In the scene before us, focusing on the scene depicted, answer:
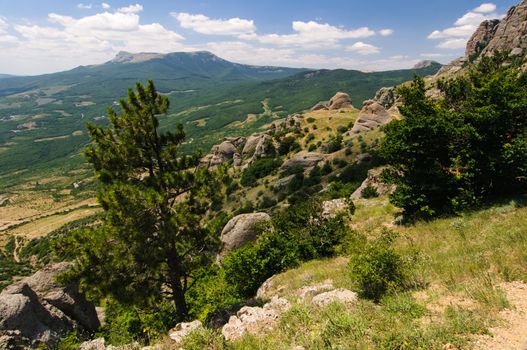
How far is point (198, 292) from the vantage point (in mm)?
19484

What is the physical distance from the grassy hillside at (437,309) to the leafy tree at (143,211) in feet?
20.5

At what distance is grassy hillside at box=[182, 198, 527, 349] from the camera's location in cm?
636

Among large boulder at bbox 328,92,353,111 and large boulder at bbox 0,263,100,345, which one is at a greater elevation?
large boulder at bbox 328,92,353,111

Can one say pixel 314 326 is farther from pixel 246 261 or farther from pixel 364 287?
pixel 246 261

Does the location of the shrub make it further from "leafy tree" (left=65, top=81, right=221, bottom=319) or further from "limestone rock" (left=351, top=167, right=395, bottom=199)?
"leafy tree" (left=65, top=81, right=221, bottom=319)

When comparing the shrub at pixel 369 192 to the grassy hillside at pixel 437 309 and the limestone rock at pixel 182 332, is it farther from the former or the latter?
the limestone rock at pixel 182 332

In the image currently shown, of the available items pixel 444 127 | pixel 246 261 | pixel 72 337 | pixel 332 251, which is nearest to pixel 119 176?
pixel 246 261

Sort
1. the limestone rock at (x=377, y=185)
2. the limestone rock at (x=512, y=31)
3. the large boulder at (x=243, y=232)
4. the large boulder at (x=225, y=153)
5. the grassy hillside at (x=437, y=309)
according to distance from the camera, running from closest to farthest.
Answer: the grassy hillside at (x=437, y=309) → the large boulder at (x=243, y=232) → the limestone rock at (x=377, y=185) → the large boulder at (x=225, y=153) → the limestone rock at (x=512, y=31)

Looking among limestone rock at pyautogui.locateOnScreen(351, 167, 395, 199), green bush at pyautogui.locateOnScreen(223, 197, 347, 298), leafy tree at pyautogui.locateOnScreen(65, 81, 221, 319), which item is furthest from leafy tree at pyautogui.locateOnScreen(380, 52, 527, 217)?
limestone rock at pyautogui.locateOnScreen(351, 167, 395, 199)

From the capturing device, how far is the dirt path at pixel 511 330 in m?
5.80

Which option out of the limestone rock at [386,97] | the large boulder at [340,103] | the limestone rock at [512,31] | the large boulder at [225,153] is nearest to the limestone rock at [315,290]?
the large boulder at [225,153]

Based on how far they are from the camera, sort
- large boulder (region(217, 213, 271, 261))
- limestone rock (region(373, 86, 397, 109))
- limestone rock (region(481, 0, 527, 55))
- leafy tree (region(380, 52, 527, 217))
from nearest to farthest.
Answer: leafy tree (region(380, 52, 527, 217))
large boulder (region(217, 213, 271, 261))
limestone rock (region(373, 86, 397, 109))
limestone rock (region(481, 0, 527, 55))

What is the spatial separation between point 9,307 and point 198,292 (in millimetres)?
9593

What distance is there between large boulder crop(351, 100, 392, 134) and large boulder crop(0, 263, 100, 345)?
60.1 metres
